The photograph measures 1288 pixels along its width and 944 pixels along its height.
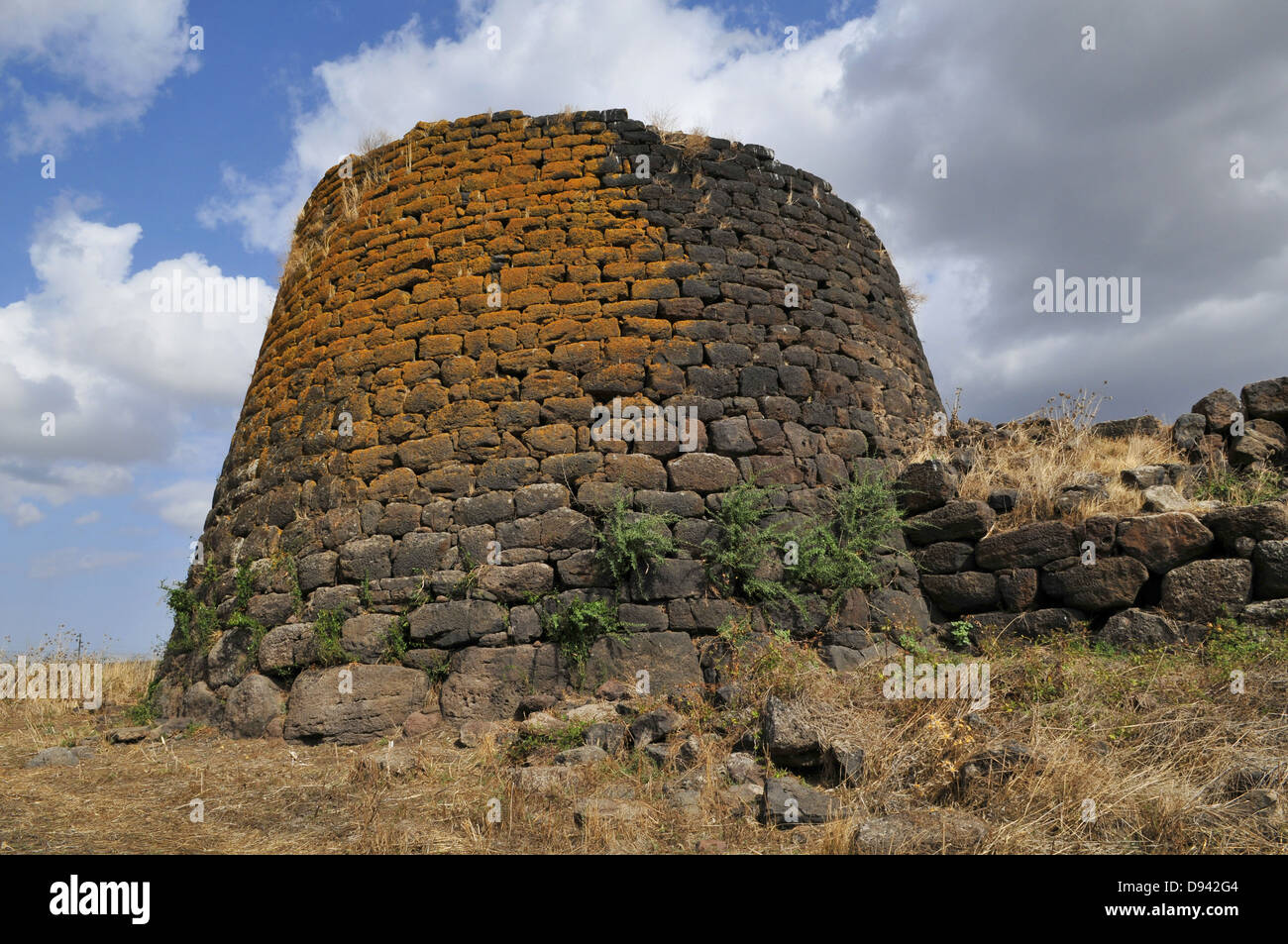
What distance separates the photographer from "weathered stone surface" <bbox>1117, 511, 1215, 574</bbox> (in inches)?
223

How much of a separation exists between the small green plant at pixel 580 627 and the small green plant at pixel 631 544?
26 cm

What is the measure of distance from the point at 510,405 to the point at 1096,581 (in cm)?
440

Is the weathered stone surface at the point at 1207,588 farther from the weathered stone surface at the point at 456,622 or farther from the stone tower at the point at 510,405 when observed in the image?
the weathered stone surface at the point at 456,622

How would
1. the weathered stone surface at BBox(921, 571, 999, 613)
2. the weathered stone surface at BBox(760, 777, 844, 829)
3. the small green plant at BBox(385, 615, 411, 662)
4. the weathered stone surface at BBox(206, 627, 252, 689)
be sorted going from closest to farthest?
1. the weathered stone surface at BBox(760, 777, 844, 829)
2. the small green plant at BBox(385, 615, 411, 662)
3. the weathered stone surface at BBox(206, 627, 252, 689)
4. the weathered stone surface at BBox(921, 571, 999, 613)

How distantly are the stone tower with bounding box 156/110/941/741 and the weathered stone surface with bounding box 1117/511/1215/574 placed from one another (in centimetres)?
188

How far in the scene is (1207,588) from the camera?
552 cm

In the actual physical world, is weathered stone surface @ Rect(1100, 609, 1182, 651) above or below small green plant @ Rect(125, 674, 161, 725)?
above

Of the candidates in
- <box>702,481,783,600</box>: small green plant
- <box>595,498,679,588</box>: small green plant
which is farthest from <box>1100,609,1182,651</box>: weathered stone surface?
<box>595,498,679,588</box>: small green plant

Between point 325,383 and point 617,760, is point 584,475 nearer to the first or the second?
point 617,760

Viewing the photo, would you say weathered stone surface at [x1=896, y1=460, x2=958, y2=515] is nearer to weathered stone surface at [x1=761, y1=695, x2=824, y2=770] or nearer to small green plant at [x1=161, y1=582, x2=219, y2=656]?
weathered stone surface at [x1=761, y1=695, x2=824, y2=770]

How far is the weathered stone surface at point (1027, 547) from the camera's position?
19.8ft

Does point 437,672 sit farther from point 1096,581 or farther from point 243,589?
point 1096,581

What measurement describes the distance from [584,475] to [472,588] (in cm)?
109

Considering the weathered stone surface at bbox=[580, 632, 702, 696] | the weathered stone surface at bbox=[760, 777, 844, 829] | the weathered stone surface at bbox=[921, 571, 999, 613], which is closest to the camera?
the weathered stone surface at bbox=[760, 777, 844, 829]
